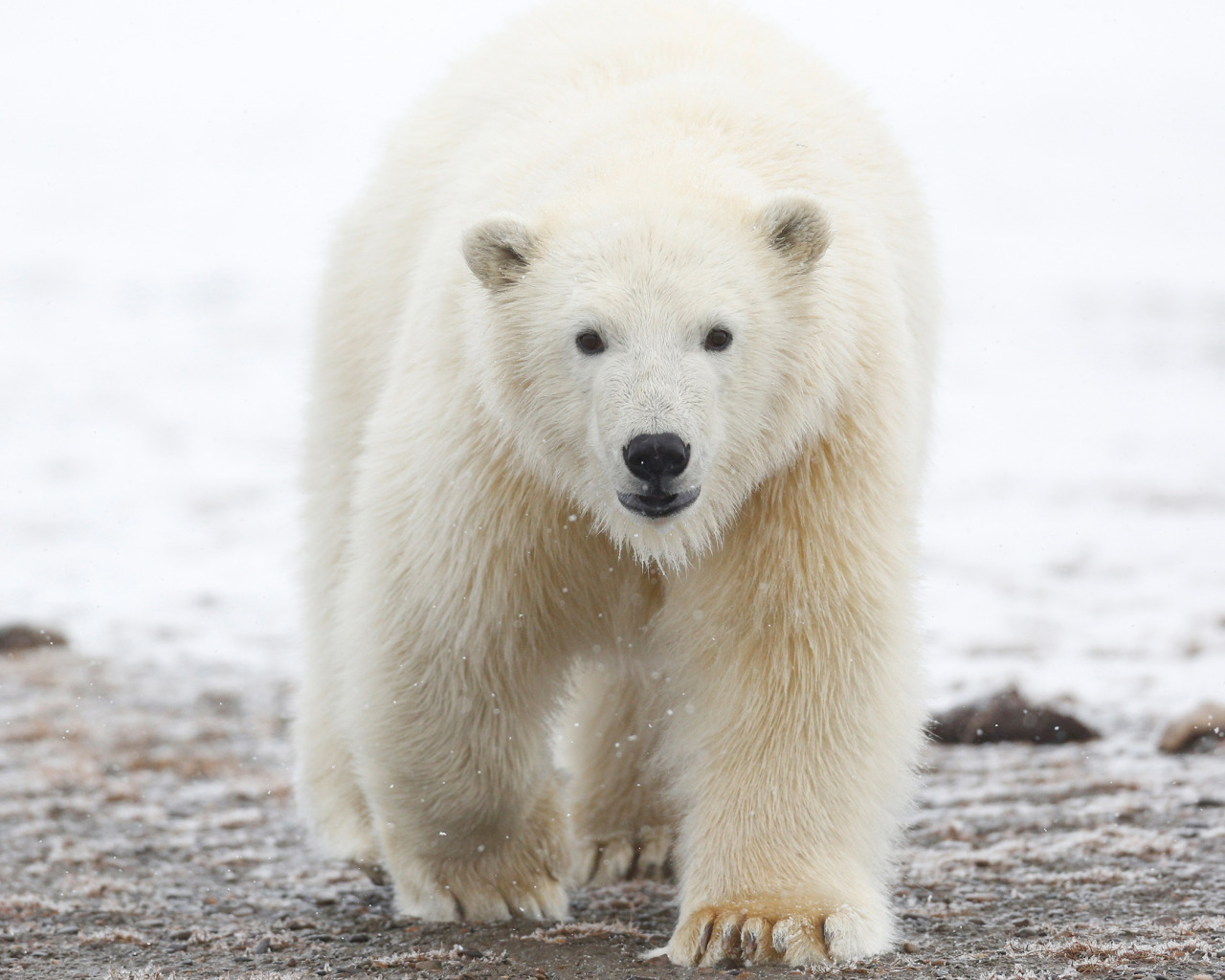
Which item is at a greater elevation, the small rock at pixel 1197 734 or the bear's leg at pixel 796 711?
the bear's leg at pixel 796 711

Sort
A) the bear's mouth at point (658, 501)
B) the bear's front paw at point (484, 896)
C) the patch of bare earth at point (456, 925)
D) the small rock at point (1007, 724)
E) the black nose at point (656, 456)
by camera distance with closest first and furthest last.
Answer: the black nose at point (656, 456) < the bear's mouth at point (658, 501) < the patch of bare earth at point (456, 925) < the bear's front paw at point (484, 896) < the small rock at point (1007, 724)

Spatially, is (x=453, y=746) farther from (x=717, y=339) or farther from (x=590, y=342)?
(x=717, y=339)

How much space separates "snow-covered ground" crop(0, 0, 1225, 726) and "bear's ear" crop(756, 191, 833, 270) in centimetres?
199

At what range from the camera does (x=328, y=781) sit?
19.3 feet

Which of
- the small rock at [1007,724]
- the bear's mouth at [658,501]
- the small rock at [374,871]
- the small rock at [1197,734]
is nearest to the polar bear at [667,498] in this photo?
the bear's mouth at [658,501]

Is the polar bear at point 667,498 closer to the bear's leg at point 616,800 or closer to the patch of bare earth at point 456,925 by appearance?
the patch of bare earth at point 456,925

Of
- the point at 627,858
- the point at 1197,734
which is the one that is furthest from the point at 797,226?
the point at 1197,734

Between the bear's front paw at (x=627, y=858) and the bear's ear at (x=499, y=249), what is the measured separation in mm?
2365

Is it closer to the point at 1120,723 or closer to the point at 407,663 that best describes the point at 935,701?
the point at 1120,723

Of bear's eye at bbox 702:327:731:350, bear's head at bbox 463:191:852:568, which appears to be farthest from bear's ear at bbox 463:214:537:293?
bear's eye at bbox 702:327:731:350

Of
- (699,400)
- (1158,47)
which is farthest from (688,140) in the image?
(1158,47)

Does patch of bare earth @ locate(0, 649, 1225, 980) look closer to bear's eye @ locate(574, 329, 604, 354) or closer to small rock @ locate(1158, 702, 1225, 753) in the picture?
small rock @ locate(1158, 702, 1225, 753)

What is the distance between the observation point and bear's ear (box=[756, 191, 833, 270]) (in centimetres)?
402

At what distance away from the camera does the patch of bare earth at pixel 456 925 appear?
14.3ft
